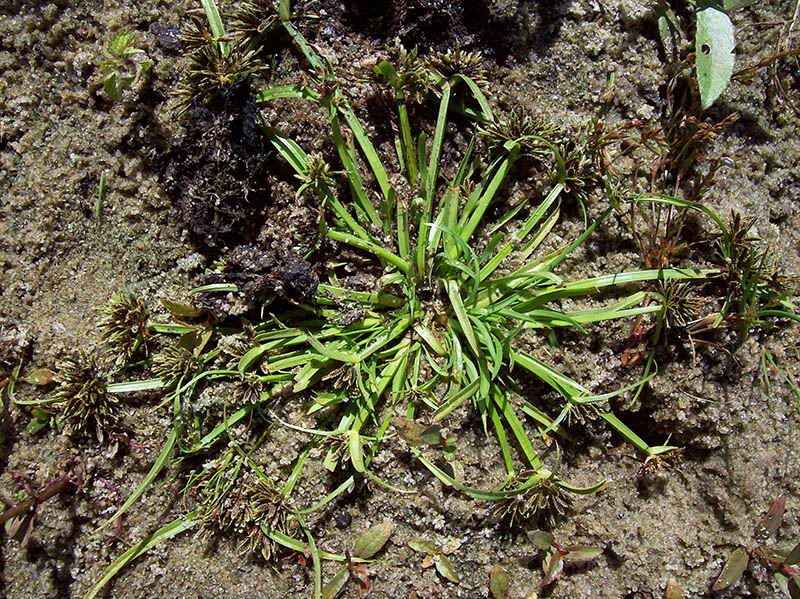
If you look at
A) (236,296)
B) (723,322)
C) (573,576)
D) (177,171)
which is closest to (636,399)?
(723,322)

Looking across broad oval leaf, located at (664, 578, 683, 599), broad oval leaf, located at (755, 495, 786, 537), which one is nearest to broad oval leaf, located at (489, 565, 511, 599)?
broad oval leaf, located at (664, 578, 683, 599)

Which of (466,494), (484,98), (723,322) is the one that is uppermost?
(484,98)

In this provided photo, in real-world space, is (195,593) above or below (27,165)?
below

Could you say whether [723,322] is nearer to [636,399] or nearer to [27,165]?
[636,399]

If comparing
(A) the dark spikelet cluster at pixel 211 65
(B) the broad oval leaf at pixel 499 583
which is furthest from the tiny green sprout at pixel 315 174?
(B) the broad oval leaf at pixel 499 583

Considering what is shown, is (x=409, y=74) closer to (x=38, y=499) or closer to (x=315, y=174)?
(x=315, y=174)

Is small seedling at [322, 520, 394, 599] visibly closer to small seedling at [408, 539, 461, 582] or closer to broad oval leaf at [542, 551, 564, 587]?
small seedling at [408, 539, 461, 582]
